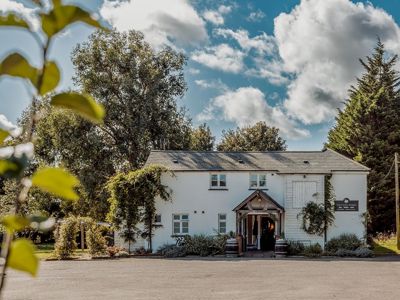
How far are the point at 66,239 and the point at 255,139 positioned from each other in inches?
1541

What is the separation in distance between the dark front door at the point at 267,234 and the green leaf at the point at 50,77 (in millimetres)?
32227

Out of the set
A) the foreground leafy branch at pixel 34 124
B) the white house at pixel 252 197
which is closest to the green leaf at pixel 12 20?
the foreground leafy branch at pixel 34 124

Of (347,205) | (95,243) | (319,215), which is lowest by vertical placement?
(95,243)

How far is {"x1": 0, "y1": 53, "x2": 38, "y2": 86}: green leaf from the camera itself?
0.70m

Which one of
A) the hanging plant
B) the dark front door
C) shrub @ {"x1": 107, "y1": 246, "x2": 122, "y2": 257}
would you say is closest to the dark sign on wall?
the hanging plant

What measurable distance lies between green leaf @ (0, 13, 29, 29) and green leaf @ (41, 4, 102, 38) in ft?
0.09

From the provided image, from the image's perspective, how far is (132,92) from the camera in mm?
40906

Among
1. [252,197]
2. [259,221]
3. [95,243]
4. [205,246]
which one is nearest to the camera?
[95,243]

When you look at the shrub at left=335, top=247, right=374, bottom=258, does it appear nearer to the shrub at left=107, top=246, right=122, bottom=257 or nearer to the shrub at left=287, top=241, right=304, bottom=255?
the shrub at left=287, top=241, right=304, bottom=255

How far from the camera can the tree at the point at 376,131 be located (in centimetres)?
Answer: 4259

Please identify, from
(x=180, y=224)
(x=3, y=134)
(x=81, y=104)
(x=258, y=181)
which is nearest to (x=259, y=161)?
(x=258, y=181)

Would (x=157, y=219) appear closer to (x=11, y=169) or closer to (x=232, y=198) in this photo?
(x=232, y=198)

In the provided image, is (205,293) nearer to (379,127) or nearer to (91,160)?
(91,160)

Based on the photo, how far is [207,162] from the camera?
32438mm
